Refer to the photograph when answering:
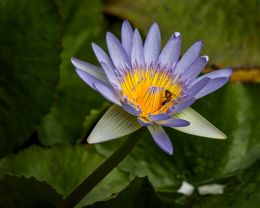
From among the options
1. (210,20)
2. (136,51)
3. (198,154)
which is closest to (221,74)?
(136,51)

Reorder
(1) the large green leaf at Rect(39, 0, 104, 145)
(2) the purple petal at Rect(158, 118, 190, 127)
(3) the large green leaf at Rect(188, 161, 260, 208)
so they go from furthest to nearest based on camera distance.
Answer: (1) the large green leaf at Rect(39, 0, 104, 145) < (3) the large green leaf at Rect(188, 161, 260, 208) < (2) the purple petal at Rect(158, 118, 190, 127)

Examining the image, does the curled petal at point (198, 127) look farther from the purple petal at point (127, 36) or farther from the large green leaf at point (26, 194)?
the large green leaf at point (26, 194)

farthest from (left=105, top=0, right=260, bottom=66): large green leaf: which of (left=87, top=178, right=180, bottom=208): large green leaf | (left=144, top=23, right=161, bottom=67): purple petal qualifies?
(left=87, top=178, right=180, bottom=208): large green leaf

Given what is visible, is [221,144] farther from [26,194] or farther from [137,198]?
[26,194]

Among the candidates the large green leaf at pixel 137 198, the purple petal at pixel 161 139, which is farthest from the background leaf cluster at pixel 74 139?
the purple petal at pixel 161 139

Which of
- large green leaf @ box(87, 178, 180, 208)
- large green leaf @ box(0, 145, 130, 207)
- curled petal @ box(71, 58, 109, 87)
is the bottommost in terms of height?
large green leaf @ box(0, 145, 130, 207)

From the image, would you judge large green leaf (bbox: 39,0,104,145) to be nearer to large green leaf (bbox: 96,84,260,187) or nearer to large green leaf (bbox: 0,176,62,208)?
large green leaf (bbox: 96,84,260,187)
